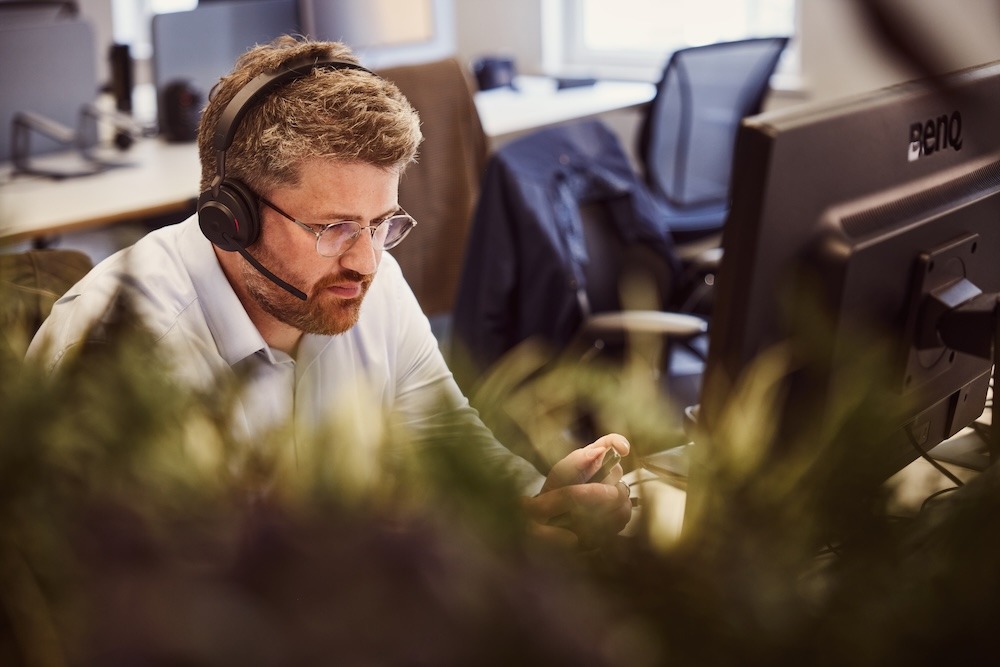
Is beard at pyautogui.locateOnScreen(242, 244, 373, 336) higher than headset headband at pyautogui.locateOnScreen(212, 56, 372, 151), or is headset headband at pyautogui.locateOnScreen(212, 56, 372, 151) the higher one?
headset headband at pyautogui.locateOnScreen(212, 56, 372, 151)

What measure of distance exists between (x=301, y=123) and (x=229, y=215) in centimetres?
13

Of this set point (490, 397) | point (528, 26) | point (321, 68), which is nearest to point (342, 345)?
point (321, 68)

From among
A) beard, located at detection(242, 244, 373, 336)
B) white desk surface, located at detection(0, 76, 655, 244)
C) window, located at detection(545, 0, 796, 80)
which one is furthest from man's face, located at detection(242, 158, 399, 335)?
window, located at detection(545, 0, 796, 80)

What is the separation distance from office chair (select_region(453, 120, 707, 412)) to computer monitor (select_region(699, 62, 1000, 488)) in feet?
3.43

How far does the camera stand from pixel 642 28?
5.20m

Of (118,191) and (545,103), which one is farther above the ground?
(545,103)

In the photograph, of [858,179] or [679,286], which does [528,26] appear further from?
[858,179]

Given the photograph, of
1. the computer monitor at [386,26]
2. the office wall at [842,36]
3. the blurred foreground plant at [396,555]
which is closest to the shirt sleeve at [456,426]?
the blurred foreground plant at [396,555]

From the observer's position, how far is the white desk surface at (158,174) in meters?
2.55

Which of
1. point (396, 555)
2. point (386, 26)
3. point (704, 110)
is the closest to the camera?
point (396, 555)

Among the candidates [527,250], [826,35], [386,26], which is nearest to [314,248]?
[527,250]

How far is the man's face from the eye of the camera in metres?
1.16

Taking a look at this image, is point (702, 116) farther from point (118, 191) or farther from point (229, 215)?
point (229, 215)

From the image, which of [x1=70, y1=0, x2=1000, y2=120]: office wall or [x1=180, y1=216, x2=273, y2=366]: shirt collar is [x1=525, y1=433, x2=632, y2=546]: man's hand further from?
[x1=180, y1=216, x2=273, y2=366]: shirt collar
